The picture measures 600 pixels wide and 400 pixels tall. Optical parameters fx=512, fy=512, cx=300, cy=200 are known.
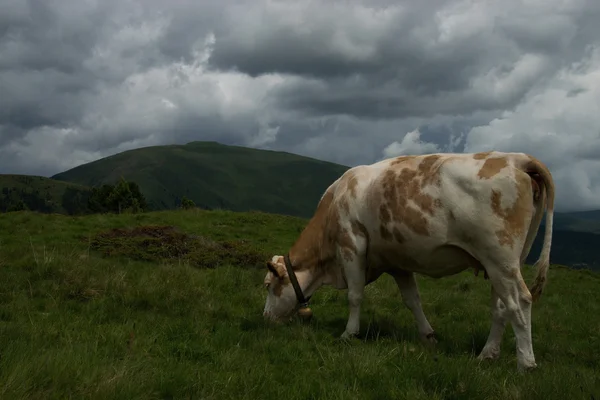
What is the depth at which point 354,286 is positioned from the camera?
792 centimetres

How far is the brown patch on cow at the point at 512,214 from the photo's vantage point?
6297 mm

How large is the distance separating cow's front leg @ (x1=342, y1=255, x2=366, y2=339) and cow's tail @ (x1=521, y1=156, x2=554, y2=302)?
7.93 feet

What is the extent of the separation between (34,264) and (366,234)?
265 inches

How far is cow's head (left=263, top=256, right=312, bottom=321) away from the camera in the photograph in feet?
28.0

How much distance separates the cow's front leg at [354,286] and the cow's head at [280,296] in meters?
1.00

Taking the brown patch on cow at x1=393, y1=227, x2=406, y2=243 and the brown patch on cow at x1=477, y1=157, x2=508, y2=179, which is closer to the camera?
the brown patch on cow at x1=477, y1=157, x2=508, y2=179

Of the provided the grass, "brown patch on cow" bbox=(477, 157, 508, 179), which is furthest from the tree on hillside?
"brown patch on cow" bbox=(477, 157, 508, 179)

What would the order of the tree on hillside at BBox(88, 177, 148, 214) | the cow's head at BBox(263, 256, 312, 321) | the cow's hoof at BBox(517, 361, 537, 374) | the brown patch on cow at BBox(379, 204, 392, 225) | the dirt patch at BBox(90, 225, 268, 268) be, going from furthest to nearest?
the tree on hillside at BBox(88, 177, 148, 214) < the dirt patch at BBox(90, 225, 268, 268) < the cow's head at BBox(263, 256, 312, 321) < the brown patch on cow at BBox(379, 204, 392, 225) < the cow's hoof at BBox(517, 361, 537, 374)

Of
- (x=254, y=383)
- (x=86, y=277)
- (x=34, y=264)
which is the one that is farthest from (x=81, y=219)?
(x=254, y=383)

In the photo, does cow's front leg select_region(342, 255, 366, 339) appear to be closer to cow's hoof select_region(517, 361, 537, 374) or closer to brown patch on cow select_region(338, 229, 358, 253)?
brown patch on cow select_region(338, 229, 358, 253)

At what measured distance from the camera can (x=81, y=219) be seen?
22844 mm

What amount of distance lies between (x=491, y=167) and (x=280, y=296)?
399 cm

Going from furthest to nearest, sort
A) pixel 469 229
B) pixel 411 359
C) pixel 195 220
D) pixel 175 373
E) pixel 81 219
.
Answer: pixel 195 220 → pixel 81 219 → pixel 469 229 → pixel 411 359 → pixel 175 373

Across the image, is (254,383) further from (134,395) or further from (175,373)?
(134,395)
